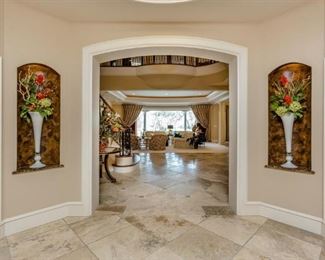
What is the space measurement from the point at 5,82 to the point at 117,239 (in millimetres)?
2139

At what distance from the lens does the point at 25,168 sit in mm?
2455

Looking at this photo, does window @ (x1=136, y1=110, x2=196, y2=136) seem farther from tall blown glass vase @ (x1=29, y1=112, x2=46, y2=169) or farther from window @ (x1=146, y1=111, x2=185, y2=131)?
tall blown glass vase @ (x1=29, y1=112, x2=46, y2=169)

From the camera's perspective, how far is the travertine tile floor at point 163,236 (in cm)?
198

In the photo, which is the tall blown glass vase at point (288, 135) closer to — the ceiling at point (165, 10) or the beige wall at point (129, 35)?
the beige wall at point (129, 35)

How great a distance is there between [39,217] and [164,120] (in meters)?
13.7

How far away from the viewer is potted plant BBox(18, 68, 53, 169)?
240 centimetres

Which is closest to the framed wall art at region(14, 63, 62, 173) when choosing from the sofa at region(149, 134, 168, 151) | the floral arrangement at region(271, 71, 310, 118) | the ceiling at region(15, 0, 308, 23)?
the ceiling at region(15, 0, 308, 23)

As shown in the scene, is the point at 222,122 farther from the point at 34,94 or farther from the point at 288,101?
the point at 34,94

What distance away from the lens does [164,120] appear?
16.0 metres

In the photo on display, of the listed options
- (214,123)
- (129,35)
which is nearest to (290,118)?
(129,35)

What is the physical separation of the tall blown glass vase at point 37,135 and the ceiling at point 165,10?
4.31ft

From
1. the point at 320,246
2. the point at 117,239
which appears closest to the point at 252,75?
the point at 320,246

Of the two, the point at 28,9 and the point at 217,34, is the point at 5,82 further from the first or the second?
the point at 217,34

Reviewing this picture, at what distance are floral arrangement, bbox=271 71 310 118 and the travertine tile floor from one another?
142 cm
